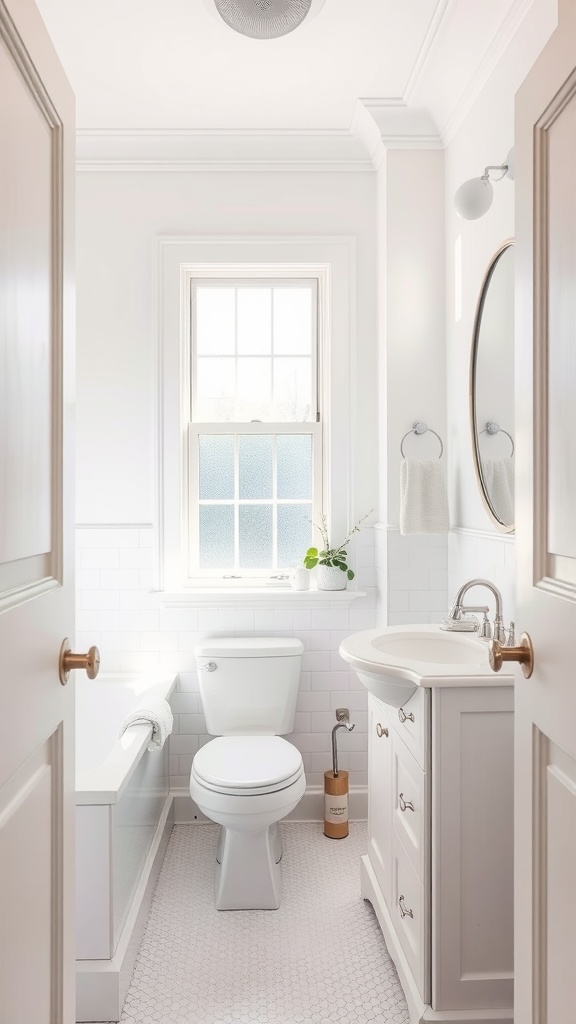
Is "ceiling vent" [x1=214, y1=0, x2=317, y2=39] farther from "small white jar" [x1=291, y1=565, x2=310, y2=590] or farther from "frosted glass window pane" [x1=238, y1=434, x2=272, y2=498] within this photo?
"small white jar" [x1=291, y1=565, x2=310, y2=590]

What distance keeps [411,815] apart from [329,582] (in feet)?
3.90

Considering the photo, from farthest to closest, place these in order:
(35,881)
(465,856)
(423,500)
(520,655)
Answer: (423,500), (465,856), (520,655), (35,881)

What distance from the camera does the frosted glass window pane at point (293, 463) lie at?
9.72 ft

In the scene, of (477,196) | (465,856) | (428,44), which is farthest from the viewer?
(428,44)

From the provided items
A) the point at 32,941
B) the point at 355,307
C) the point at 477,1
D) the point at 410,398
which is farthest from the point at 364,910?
the point at 477,1

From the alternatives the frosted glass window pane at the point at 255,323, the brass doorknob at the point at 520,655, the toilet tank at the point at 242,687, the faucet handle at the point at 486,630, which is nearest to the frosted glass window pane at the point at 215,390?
the frosted glass window pane at the point at 255,323

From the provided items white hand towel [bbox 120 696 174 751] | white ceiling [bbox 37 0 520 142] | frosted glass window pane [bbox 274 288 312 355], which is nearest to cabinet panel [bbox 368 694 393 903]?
white hand towel [bbox 120 696 174 751]

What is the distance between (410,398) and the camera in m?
2.66

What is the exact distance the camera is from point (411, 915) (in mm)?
1715

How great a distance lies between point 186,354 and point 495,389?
1.37 metres

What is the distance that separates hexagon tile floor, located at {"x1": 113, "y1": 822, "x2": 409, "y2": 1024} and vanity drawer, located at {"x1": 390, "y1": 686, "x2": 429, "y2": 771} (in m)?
0.71

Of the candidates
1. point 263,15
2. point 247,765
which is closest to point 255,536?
point 247,765

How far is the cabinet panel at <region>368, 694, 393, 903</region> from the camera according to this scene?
1.95m

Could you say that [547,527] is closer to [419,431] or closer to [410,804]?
[410,804]
